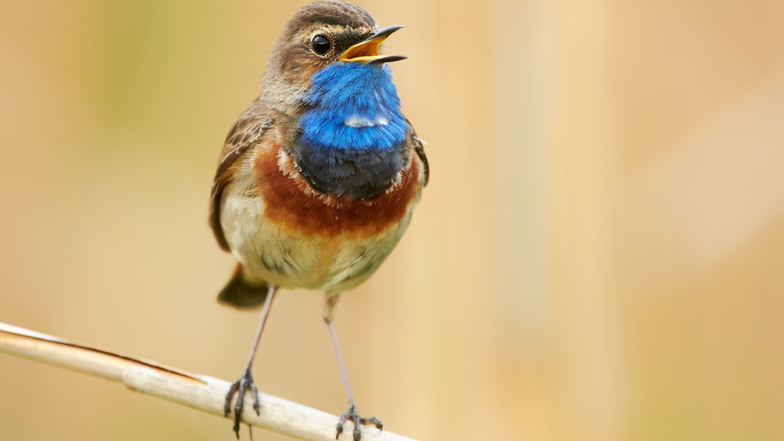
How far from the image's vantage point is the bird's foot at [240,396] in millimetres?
3578

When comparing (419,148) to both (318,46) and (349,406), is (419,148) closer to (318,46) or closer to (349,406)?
(318,46)

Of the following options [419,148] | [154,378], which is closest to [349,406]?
[154,378]

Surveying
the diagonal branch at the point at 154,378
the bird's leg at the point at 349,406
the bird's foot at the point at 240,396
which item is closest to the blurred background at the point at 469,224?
the bird's leg at the point at 349,406

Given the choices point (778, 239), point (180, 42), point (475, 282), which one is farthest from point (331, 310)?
point (778, 239)

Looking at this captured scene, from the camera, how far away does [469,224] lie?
4.22 meters

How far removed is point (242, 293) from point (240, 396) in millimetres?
1004

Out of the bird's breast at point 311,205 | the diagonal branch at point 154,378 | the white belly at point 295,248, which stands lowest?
the diagonal branch at point 154,378

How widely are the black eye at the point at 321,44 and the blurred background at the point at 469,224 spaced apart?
0.58 meters

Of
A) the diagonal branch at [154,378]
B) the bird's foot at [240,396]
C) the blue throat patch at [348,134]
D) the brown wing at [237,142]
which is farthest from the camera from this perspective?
the brown wing at [237,142]

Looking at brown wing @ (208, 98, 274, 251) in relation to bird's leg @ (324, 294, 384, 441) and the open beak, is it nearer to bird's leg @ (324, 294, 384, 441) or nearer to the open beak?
the open beak

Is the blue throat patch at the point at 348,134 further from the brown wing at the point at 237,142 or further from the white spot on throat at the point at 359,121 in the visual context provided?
the brown wing at the point at 237,142

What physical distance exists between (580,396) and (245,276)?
73.6 inches

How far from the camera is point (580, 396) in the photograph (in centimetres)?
408

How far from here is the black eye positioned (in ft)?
12.7
